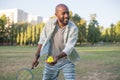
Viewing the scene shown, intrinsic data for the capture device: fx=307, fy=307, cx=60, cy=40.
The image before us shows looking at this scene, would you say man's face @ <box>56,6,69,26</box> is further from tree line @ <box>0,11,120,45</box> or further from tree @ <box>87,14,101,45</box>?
tree @ <box>87,14,101,45</box>

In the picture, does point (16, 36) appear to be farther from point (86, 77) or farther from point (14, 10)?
point (14, 10)

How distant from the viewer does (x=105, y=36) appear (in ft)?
340

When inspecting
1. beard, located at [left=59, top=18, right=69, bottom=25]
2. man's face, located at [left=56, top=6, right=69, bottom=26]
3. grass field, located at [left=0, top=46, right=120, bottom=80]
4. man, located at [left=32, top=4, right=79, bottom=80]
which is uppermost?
man's face, located at [left=56, top=6, right=69, bottom=26]

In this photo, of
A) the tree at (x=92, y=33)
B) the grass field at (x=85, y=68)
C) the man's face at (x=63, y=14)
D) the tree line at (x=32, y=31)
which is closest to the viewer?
the man's face at (x=63, y=14)

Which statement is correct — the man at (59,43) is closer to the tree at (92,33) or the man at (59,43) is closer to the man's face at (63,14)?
the man's face at (63,14)

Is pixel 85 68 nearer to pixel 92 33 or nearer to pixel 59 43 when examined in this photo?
pixel 59 43

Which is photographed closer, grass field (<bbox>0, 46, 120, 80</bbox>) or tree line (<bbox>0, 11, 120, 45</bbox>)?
grass field (<bbox>0, 46, 120, 80</bbox>)

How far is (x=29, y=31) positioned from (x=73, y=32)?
70948mm

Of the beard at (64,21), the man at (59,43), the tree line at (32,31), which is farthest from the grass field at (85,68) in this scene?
the tree line at (32,31)

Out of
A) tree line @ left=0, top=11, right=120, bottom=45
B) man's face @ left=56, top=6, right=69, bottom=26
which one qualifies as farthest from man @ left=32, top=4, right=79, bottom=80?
tree line @ left=0, top=11, right=120, bottom=45

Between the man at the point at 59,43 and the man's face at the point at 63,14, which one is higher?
the man's face at the point at 63,14

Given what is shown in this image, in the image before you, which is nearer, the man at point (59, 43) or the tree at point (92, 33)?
the man at point (59, 43)

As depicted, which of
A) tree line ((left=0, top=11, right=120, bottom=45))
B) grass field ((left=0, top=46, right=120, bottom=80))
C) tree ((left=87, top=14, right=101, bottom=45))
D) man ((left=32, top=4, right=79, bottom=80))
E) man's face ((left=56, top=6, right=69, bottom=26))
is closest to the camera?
man's face ((left=56, top=6, right=69, bottom=26))

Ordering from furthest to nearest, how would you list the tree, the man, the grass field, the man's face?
the tree
the grass field
the man
the man's face
